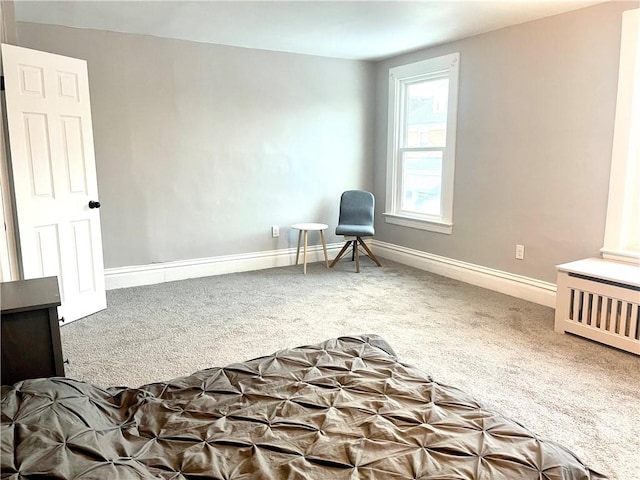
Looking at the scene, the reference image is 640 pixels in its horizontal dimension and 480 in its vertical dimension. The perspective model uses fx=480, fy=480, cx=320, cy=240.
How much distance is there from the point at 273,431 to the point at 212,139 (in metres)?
3.84

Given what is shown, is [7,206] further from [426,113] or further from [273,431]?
[426,113]

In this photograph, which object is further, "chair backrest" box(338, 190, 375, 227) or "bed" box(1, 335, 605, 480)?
"chair backrest" box(338, 190, 375, 227)

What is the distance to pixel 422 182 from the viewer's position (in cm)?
518

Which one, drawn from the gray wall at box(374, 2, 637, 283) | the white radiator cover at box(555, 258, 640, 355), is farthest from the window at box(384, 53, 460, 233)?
the white radiator cover at box(555, 258, 640, 355)

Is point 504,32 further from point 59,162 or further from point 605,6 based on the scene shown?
point 59,162

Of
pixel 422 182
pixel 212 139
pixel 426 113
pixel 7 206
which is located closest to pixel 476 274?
pixel 422 182

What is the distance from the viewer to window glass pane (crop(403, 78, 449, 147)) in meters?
4.86

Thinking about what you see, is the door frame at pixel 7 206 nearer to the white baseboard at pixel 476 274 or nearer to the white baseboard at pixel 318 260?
the white baseboard at pixel 318 260

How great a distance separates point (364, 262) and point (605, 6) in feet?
10.5

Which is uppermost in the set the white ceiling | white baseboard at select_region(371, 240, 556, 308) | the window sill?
the white ceiling

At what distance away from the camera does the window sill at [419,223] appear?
4.84 m

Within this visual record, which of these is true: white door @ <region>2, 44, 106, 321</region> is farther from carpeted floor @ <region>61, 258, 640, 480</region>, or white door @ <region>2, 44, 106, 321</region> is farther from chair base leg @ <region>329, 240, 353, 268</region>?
chair base leg @ <region>329, 240, 353, 268</region>

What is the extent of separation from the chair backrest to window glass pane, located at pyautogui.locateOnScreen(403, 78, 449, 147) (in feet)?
2.46

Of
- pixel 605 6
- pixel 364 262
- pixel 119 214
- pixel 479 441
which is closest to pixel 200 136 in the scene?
pixel 119 214
